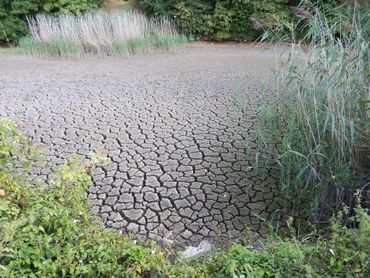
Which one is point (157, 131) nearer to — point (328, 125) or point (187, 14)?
point (328, 125)

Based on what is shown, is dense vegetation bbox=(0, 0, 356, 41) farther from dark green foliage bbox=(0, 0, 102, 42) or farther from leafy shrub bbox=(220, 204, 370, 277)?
leafy shrub bbox=(220, 204, 370, 277)

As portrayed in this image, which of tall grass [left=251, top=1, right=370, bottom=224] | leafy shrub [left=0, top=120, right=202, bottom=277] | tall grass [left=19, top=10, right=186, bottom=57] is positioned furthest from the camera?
tall grass [left=19, top=10, right=186, bottom=57]

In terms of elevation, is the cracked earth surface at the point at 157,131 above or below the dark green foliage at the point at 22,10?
below

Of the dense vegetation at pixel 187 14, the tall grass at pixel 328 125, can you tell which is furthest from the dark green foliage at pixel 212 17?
the tall grass at pixel 328 125

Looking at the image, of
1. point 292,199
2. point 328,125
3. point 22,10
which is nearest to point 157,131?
point 292,199

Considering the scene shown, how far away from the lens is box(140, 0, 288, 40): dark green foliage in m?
7.79

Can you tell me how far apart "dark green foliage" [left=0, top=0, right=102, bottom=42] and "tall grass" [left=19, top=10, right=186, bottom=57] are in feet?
3.28

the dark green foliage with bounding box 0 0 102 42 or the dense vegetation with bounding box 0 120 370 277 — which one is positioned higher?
the dark green foliage with bounding box 0 0 102 42

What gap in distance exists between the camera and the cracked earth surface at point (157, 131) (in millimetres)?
2152

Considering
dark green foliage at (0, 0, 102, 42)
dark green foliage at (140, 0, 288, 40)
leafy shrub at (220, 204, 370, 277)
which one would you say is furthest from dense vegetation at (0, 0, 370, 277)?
dark green foliage at (0, 0, 102, 42)

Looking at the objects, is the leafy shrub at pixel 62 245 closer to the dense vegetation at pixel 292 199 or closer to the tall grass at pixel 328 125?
the dense vegetation at pixel 292 199

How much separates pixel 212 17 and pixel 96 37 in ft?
9.24

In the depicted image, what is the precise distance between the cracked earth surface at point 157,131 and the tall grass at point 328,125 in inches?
10.6

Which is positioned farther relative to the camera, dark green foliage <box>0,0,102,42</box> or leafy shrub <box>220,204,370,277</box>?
dark green foliage <box>0,0,102,42</box>
